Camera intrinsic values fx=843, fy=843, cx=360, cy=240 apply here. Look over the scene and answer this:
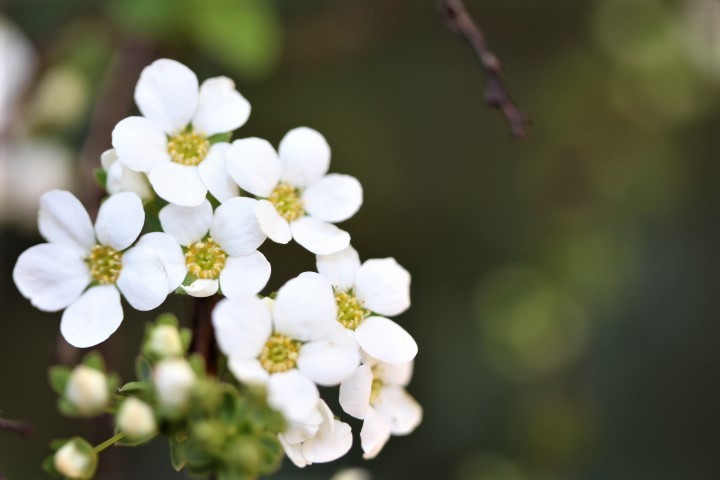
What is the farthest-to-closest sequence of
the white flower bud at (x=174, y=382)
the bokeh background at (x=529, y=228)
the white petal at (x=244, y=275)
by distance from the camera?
the bokeh background at (x=529, y=228) < the white petal at (x=244, y=275) < the white flower bud at (x=174, y=382)

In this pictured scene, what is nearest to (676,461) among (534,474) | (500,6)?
(534,474)

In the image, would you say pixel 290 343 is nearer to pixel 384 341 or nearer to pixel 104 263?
pixel 384 341

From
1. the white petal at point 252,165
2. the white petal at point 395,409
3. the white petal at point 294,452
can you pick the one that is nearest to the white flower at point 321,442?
the white petal at point 294,452

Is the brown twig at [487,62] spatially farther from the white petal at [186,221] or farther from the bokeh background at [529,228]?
the bokeh background at [529,228]

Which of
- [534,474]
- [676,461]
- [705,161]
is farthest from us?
[705,161]

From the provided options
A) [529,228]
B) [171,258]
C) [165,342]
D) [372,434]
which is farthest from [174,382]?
[529,228]

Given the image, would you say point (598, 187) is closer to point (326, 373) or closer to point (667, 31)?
point (667, 31)
